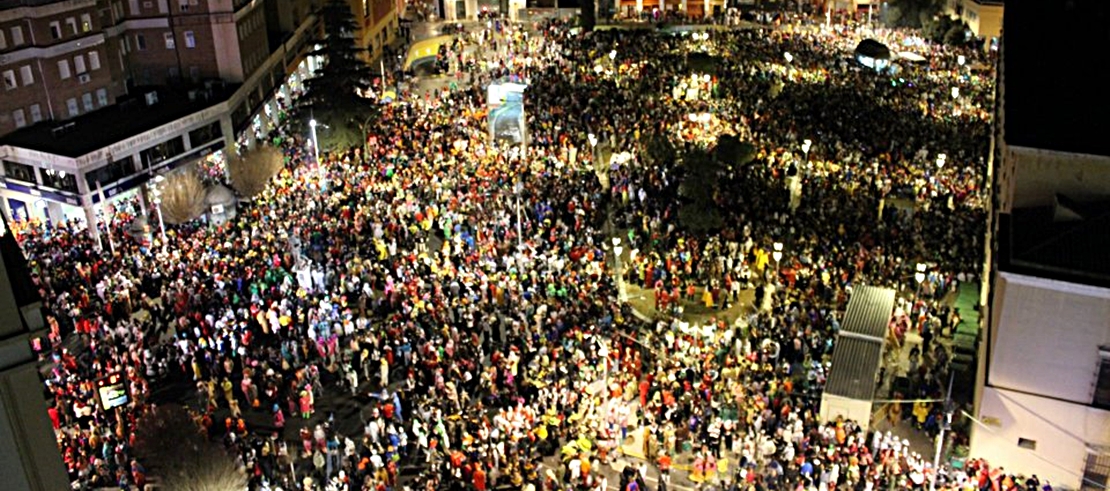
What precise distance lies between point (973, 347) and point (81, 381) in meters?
22.0

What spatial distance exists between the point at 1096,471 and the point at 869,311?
6087mm

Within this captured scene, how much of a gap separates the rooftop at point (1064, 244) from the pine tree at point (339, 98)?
29906mm

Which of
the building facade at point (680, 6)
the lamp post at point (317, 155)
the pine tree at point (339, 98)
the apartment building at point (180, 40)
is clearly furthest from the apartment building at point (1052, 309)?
the building facade at point (680, 6)

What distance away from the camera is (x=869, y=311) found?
24.3 m

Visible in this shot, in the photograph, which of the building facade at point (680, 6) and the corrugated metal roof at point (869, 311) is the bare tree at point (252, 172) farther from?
the building facade at point (680, 6)

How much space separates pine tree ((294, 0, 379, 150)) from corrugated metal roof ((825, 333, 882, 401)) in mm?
27131

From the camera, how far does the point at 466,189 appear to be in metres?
35.0

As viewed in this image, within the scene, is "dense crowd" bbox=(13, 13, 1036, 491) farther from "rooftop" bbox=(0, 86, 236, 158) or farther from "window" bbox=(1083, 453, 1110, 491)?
"rooftop" bbox=(0, 86, 236, 158)

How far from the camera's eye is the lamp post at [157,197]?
33.8m

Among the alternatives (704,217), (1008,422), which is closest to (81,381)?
(704,217)

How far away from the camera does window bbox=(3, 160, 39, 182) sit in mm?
35719

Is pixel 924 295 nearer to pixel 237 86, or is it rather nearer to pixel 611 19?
pixel 237 86

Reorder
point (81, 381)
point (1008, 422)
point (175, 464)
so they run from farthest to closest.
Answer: point (81, 381), point (1008, 422), point (175, 464)

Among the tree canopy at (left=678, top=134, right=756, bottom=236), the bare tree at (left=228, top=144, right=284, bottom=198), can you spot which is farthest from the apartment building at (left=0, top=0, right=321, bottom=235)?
the tree canopy at (left=678, top=134, right=756, bottom=236)
